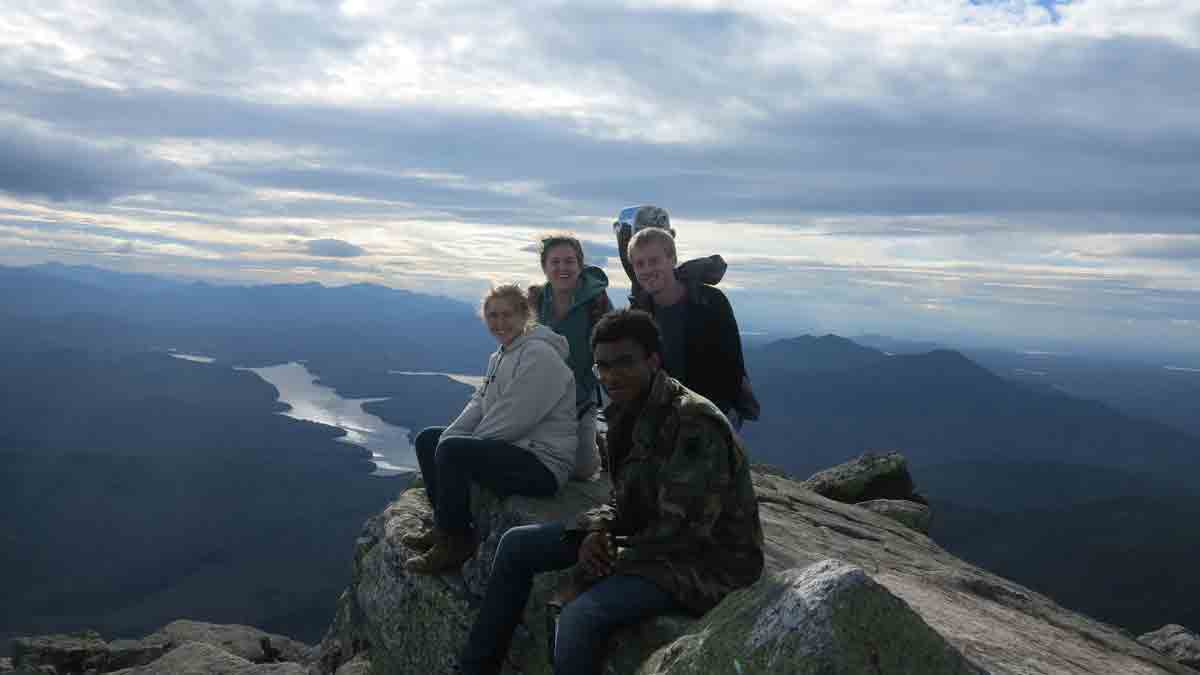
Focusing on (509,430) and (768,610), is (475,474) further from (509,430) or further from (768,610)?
(768,610)

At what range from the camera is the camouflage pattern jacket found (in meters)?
6.23

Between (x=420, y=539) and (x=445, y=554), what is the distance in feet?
3.55

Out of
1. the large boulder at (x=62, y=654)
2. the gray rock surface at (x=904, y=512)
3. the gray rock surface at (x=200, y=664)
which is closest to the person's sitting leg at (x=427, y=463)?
the gray rock surface at (x=200, y=664)

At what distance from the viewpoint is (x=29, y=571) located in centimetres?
17688

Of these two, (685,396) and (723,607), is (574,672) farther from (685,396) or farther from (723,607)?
(685,396)

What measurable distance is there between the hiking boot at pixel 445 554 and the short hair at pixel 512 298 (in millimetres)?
2995

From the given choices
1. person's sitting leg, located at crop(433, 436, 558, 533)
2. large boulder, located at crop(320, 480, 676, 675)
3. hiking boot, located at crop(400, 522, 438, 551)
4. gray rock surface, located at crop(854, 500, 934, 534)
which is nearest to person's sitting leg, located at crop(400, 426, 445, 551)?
hiking boot, located at crop(400, 522, 438, 551)

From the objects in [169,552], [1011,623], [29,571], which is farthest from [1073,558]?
[29,571]

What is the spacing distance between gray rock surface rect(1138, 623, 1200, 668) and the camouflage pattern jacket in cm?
1261

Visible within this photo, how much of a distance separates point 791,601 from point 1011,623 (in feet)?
22.1

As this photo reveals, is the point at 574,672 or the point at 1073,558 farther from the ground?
the point at 574,672

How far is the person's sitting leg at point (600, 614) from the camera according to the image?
6469mm

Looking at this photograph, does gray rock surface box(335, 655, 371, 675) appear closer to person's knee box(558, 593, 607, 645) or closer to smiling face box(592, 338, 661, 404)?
person's knee box(558, 593, 607, 645)

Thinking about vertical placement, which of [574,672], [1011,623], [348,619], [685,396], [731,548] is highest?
[685,396]
